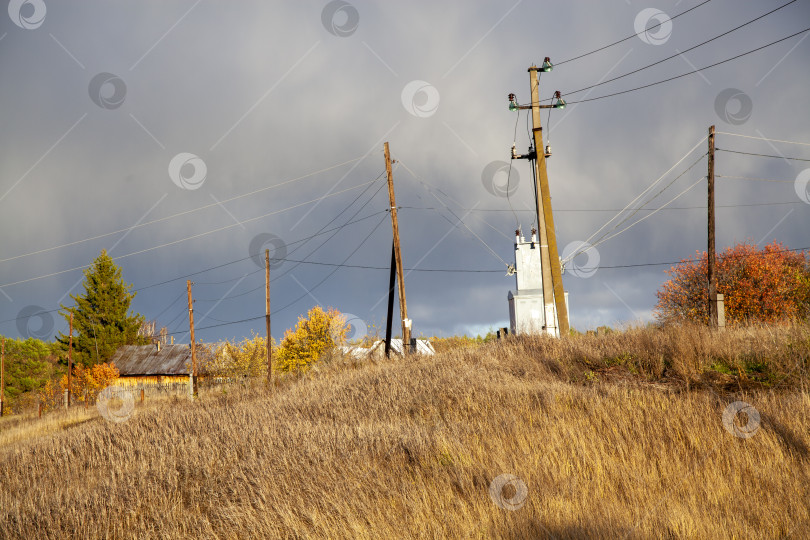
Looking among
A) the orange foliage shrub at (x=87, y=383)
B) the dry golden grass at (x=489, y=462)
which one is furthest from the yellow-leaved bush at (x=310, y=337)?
the dry golden grass at (x=489, y=462)

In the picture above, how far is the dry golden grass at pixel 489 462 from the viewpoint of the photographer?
4375 mm

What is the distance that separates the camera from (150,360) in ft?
171

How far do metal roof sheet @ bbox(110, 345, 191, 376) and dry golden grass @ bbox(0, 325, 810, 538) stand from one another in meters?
43.9

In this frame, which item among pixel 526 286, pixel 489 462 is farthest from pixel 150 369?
pixel 489 462

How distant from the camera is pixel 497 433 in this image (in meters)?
6.61

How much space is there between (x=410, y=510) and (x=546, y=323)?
10.7m

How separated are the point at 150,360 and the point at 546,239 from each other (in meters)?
49.1

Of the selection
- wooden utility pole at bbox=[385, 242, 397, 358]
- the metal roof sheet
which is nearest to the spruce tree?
the metal roof sheet

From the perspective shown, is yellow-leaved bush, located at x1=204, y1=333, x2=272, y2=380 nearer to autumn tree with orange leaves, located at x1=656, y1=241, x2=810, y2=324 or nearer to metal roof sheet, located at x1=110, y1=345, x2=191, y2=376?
metal roof sheet, located at x1=110, y1=345, x2=191, y2=376

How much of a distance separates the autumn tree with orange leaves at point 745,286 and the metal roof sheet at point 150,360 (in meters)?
44.9

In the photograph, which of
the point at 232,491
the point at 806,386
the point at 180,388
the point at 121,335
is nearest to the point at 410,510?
the point at 232,491

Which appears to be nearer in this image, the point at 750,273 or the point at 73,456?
the point at 73,456

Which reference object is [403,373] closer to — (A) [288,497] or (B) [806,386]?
(A) [288,497]

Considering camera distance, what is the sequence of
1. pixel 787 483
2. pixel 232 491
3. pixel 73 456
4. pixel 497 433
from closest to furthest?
pixel 787 483
pixel 232 491
pixel 497 433
pixel 73 456
